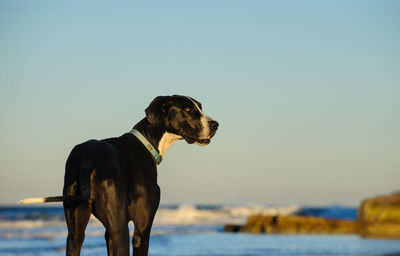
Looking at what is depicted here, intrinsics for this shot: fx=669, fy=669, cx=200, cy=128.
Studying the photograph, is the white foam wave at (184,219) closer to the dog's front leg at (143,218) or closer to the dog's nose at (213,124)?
the dog's nose at (213,124)

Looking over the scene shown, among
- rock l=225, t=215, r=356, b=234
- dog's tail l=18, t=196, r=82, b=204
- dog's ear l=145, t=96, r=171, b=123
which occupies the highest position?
dog's ear l=145, t=96, r=171, b=123

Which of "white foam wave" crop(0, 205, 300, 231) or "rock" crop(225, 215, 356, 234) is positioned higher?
"white foam wave" crop(0, 205, 300, 231)

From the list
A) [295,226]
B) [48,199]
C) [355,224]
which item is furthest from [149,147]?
[295,226]

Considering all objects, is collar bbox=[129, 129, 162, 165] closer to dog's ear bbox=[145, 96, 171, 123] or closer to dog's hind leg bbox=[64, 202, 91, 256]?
dog's ear bbox=[145, 96, 171, 123]

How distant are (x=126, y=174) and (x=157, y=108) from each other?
27.2 inches

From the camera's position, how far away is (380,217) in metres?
23.9

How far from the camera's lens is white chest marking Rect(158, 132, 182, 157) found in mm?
5730

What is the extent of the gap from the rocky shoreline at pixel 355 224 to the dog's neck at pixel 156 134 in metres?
18.4

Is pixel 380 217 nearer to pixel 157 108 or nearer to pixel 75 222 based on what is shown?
pixel 157 108

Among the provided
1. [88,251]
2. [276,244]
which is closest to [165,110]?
[88,251]

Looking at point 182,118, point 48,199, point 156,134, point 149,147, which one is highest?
point 182,118

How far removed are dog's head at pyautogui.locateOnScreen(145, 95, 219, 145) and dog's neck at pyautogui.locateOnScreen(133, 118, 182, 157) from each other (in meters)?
0.04

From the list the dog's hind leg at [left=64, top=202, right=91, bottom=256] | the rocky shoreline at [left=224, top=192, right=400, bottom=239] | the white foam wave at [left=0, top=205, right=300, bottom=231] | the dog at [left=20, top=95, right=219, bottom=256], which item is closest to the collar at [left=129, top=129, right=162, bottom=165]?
the dog at [left=20, top=95, right=219, bottom=256]

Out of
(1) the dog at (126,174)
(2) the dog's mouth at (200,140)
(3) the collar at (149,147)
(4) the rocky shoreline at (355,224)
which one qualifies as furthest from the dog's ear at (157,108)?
(4) the rocky shoreline at (355,224)
